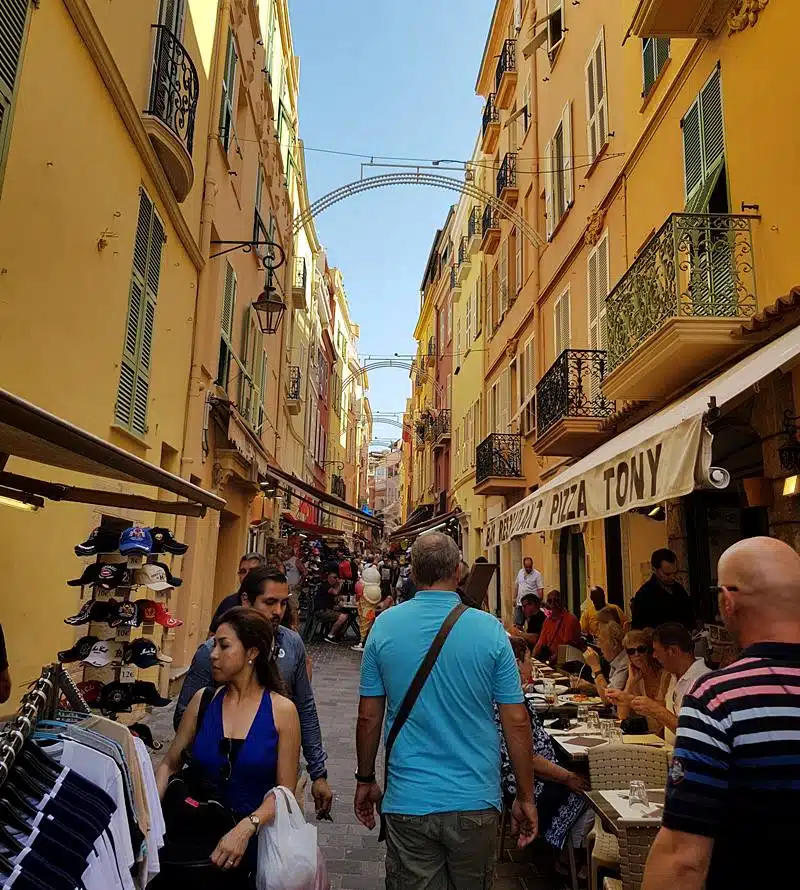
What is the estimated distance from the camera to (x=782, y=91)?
20.6 ft

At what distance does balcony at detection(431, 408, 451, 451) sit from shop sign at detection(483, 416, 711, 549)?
976 inches

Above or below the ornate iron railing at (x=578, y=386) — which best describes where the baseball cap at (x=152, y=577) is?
below

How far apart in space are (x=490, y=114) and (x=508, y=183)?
576 centimetres

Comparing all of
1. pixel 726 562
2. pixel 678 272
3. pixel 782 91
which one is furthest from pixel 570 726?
pixel 782 91

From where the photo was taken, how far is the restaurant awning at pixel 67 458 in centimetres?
238

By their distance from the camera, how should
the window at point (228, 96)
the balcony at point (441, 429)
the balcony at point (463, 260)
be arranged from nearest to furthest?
the window at point (228, 96) → the balcony at point (463, 260) → the balcony at point (441, 429)

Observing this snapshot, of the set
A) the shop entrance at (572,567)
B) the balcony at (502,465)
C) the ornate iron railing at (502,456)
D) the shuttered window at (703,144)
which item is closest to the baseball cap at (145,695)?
the shuttered window at (703,144)

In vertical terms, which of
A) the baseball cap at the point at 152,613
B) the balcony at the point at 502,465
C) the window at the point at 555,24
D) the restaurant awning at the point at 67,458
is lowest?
the baseball cap at the point at 152,613

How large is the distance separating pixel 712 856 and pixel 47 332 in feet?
18.0

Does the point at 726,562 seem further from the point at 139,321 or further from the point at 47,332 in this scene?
the point at 139,321

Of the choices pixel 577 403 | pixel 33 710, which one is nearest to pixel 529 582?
pixel 577 403

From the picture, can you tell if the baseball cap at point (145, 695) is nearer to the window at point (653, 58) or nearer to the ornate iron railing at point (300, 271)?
the window at point (653, 58)

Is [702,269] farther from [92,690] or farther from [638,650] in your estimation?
[92,690]

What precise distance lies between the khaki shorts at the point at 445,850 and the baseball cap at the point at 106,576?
2771 mm
